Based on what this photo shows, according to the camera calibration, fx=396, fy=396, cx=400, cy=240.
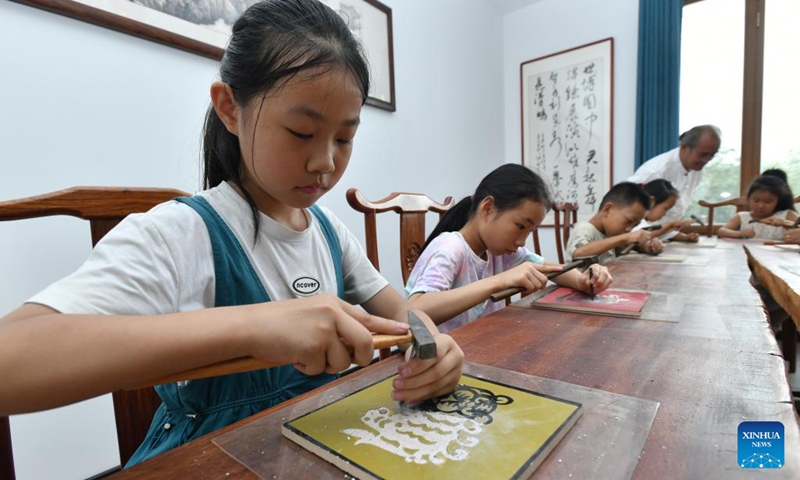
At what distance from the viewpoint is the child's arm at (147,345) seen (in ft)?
1.00

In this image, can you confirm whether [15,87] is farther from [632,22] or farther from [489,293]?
[632,22]

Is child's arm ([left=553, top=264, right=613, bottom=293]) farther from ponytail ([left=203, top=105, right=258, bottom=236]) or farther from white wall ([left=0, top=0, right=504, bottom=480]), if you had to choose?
white wall ([left=0, top=0, right=504, bottom=480])

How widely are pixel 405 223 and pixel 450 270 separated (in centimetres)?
28

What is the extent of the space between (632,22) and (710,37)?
0.53m

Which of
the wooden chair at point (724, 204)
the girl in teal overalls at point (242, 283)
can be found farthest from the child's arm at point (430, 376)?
the wooden chair at point (724, 204)

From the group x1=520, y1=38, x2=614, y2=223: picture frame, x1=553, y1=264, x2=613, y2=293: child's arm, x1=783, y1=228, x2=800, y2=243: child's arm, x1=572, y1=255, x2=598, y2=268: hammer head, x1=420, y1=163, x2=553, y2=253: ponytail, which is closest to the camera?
x1=553, y1=264, x2=613, y2=293: child's arm

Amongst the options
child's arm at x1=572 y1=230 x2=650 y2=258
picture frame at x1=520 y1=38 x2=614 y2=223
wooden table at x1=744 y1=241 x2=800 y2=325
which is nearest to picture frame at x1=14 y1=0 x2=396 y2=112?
wooden table at x1=744 y1=241 x2=800 y2=325

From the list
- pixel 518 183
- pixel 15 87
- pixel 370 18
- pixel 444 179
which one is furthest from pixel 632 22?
pixel 15 87

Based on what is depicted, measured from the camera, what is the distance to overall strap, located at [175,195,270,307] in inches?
Answer: 21.3

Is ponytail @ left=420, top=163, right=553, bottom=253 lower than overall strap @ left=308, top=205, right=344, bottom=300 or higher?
higher

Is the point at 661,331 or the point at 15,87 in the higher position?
the point at 15,87

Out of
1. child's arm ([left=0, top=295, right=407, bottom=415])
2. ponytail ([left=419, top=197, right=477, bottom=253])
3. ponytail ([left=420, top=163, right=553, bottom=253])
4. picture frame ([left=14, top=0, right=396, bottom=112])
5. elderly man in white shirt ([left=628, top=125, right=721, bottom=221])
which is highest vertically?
picture frame ([left=14, top=0, right=396, bottom=112])

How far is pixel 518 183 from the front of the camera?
1.12 metres

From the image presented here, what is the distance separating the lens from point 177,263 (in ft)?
1.59
